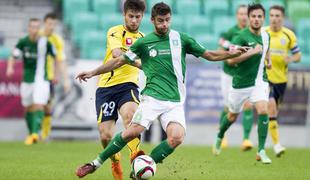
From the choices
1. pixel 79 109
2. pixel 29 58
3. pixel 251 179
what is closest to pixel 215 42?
pixel 79 109

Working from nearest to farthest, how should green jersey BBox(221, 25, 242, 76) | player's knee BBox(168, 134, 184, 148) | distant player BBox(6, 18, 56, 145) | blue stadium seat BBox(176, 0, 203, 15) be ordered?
player's knee BBox(168, 134, 184, 148) < green jersey BBox(221, 25, 242, 76) < distant player BBox(6, 18, 56, 145) < blue stadium seat BBox(176, 0, 203, 15)

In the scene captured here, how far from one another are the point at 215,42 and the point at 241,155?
7967 mm

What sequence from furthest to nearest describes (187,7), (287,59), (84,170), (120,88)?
(187,7) → (287,59) → (120,88) → (84,170)

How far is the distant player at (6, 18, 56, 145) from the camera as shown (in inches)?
724

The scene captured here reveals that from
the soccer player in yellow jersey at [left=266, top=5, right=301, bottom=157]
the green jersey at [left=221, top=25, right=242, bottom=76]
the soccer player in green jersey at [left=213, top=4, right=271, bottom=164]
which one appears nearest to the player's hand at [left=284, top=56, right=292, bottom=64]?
the soccer player in yellow jersey at [left=266, top=5, right=301, bottom=157]

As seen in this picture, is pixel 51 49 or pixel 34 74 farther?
pixel 34 74

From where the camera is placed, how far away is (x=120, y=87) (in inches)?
417

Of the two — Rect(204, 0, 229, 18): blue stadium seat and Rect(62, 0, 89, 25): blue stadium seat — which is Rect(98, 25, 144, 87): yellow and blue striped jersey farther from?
Rect(204, 0, 229, 18): blue stadium seat

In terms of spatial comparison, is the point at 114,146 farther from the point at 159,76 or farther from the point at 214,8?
the point at 214,8

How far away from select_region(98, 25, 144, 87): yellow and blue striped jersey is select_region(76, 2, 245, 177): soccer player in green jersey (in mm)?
857

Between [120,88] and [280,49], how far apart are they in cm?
573

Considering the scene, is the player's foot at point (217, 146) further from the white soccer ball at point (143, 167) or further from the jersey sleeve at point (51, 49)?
the white soccer ball at point (143, 167)

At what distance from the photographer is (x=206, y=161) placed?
13883mm

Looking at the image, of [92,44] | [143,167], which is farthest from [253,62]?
[92,44]
